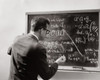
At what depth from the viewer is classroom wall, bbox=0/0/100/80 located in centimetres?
299

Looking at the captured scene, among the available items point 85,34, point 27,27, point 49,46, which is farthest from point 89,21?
point 27,27

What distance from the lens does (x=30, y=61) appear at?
2600mm

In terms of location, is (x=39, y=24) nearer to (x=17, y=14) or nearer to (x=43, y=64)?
(x=43, y=64)

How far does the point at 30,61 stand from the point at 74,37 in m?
0.73

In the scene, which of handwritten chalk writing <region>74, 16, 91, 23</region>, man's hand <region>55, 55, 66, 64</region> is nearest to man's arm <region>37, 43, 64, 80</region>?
man's hand <region>55, 55, 66, 64</region>

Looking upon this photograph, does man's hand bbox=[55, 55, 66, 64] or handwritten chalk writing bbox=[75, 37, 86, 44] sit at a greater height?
handwritten chalk writing bbox=[75, 37, 86, 44]

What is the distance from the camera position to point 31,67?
259 centimetres

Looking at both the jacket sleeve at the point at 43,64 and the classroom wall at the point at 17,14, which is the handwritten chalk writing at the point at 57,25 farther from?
the jacket sleeve at the point at 43,64

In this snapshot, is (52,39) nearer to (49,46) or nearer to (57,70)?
(49,46)

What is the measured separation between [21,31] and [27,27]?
0.13 meters

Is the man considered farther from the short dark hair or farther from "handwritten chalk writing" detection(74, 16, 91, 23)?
"handwritten chalk writing" detection(74, 16, 91, 23)

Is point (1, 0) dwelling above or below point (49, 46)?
above

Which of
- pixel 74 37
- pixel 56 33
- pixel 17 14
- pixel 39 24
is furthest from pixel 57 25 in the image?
pixel 17 14

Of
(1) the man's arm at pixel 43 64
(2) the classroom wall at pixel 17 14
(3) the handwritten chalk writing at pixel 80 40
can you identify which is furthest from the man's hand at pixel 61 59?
(1) the man's arm at pixel 43 64
